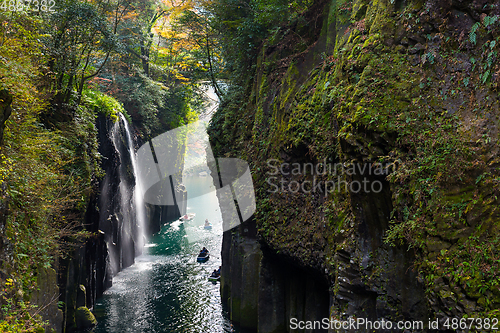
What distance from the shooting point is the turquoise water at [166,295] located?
1380 cm

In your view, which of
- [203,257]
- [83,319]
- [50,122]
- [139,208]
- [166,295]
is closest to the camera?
[50,122]

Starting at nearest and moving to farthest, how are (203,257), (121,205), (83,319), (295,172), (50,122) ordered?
(295,172) → (50,122) → (83,319) → (121,205) → (203,257)

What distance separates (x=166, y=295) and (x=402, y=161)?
14563mm

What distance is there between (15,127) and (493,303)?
1050cm

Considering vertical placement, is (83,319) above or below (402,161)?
below

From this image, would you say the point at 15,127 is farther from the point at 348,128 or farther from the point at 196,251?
the point at 196,251

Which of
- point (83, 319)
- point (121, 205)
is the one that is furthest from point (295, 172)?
point (121, 205)

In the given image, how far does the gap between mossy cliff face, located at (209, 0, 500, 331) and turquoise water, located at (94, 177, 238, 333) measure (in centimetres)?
691

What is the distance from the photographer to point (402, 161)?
571cm

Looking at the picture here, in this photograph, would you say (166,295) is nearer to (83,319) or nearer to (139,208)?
(83,319)

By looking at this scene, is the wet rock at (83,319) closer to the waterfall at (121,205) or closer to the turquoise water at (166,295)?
the turquoise water at (166,295)

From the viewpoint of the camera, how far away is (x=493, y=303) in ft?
13.5

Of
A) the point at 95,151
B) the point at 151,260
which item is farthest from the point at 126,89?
the point at 151,260

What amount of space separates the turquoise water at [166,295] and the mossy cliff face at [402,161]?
6907mm
